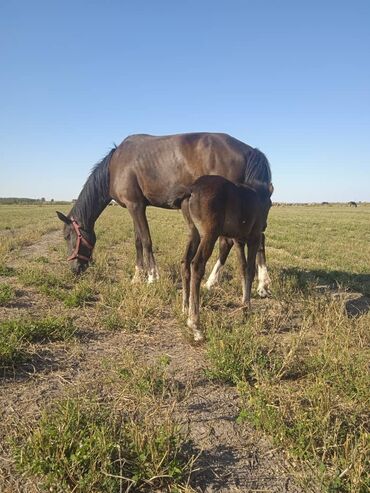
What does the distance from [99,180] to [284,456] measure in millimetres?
6952

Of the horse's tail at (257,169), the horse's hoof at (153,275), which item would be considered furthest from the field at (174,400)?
the horse's tail at (257,169)

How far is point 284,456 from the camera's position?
7.94ft

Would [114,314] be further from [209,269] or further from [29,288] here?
[209,269]

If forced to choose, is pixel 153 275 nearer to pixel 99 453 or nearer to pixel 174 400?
pixel 174 400

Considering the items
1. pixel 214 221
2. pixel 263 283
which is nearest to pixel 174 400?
pixel 214 221

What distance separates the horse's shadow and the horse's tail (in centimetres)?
203

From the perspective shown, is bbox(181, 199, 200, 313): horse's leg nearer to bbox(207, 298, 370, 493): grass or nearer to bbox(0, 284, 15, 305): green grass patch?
bbox(207, 298, 370, 493): grass

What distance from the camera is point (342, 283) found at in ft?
23.7

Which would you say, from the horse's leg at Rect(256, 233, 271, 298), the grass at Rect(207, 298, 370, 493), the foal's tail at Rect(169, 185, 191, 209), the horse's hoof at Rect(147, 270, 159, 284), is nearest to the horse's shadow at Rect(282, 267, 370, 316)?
the horse's leg at Rect(256, 233, 271, 298)

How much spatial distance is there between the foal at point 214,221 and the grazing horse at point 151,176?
4.12 ft

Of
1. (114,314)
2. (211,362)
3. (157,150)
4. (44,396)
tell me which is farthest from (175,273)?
(44,396)

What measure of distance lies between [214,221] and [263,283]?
2689mm

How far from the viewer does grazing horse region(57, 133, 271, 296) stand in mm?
Result: 6512

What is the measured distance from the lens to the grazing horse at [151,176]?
21.4 feet
